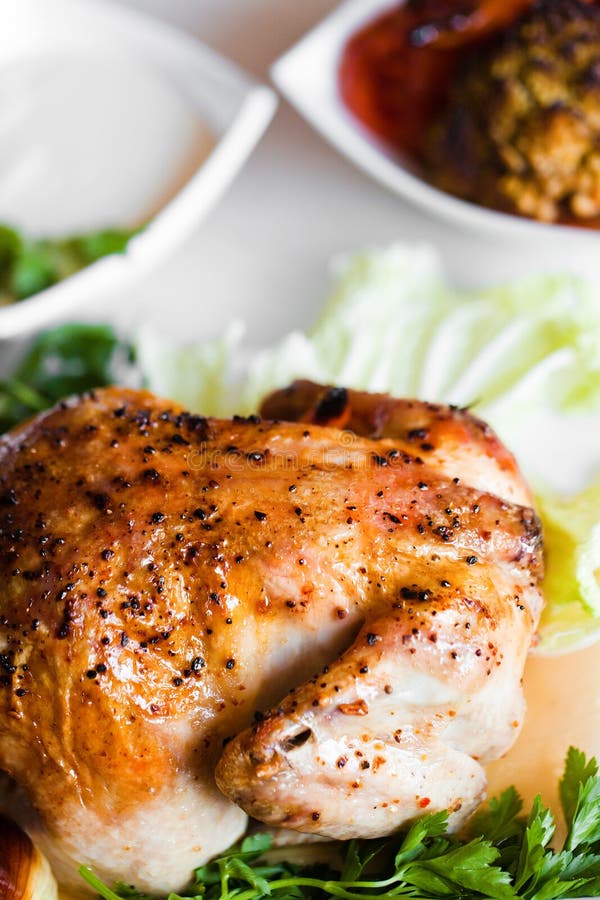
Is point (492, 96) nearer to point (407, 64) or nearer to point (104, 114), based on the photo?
point (407, 64)

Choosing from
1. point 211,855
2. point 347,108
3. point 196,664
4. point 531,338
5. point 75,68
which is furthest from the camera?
point 75,68

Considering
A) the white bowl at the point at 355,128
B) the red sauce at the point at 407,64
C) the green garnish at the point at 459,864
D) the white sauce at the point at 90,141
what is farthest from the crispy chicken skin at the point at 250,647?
the red sauce at the point at 407,64

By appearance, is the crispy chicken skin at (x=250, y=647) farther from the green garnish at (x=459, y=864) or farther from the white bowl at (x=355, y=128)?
the white bowl at (x=355, y=128)

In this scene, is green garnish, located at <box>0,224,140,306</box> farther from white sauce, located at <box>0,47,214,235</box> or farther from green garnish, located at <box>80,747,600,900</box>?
green garnish, located at <box>80,747,600,900</box>

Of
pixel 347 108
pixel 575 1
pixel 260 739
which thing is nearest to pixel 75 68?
pixel 347 108

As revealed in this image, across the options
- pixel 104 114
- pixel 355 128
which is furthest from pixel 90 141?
pixel 355 128

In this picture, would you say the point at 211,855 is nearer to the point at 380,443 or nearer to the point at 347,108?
the point at 380,443

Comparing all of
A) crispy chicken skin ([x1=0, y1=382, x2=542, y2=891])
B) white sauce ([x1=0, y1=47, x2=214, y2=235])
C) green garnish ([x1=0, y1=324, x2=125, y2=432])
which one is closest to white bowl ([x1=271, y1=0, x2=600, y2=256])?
white sauce ([x1=0, y1=47, x2=214, y2=235])
